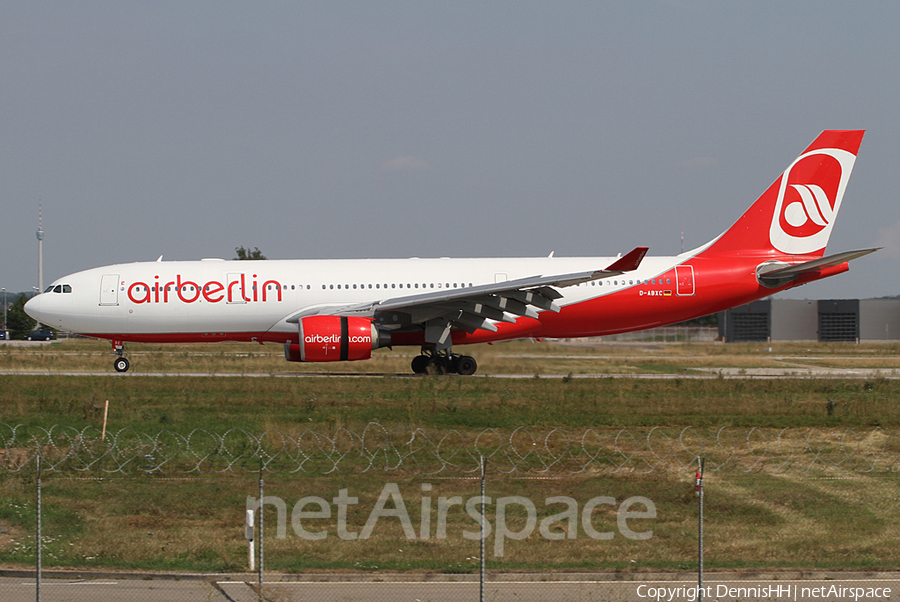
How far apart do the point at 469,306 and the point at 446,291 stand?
4.45 ft

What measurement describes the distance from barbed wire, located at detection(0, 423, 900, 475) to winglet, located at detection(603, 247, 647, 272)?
225 inches

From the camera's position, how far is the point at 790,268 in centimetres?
2719

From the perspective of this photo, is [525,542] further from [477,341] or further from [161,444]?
[477,341]

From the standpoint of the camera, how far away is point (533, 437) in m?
17.6

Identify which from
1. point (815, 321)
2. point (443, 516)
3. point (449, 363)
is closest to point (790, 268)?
point (449, 363)

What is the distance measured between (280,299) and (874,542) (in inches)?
743

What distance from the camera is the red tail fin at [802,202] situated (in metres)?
28.8

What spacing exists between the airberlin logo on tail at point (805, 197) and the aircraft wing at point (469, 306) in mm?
7721

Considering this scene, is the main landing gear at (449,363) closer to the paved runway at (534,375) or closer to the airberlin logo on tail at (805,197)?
the paved runway at (534,375)

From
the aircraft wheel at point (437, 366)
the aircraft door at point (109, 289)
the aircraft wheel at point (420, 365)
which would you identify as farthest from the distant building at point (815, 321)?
the aircraft door at point (109, 289)

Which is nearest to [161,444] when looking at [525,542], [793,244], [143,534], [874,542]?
[143,534]

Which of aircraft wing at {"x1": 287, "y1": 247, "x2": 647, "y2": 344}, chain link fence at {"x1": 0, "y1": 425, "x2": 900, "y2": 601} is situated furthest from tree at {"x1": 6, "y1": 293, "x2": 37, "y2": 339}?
chain link fence at {"x1": 0, "y1": 425, "x2": 900, "y2": 601}

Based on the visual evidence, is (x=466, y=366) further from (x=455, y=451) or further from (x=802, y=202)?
(x=802, y=202)

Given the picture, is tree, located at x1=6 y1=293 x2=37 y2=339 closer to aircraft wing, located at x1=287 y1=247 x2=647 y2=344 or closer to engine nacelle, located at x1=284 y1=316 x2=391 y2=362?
aircraft wing, located at x1=287 y1=247 x2=647 y2=344
